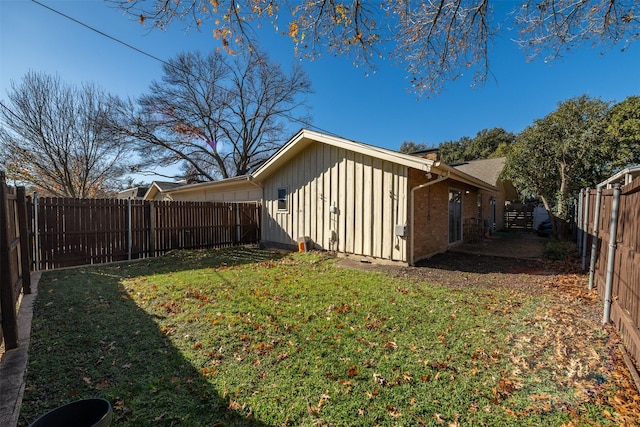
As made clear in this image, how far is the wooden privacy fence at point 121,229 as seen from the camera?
291 inches

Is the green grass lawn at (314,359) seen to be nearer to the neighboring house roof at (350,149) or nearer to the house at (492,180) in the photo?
the neighboring house roof at (350,149)

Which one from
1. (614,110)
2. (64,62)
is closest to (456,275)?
(64,62)

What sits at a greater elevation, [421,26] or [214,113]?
[214,113]

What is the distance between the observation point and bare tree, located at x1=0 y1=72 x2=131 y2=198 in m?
15.3

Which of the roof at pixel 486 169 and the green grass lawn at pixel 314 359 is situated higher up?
the roof at pixel 486 169

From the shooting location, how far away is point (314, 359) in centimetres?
307

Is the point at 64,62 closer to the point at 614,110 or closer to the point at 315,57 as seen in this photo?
the point at 315,57

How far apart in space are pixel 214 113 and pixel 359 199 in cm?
2236

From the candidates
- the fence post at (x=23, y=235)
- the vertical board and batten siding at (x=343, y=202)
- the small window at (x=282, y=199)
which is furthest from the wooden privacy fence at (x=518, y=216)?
the fence post at (x=23, y=235)

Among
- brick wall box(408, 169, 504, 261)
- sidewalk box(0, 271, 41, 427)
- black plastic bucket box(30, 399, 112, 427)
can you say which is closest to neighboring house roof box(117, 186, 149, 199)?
sidewalk box(0, 271, 41, 427)

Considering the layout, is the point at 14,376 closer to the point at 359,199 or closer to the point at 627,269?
the point at 627,269

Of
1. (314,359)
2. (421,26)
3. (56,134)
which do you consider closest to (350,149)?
(421,26)

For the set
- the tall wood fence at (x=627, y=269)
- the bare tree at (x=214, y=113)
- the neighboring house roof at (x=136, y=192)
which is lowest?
the tall wood fence at (x=627, y=269)

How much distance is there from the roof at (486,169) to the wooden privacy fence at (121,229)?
14.4 metres
